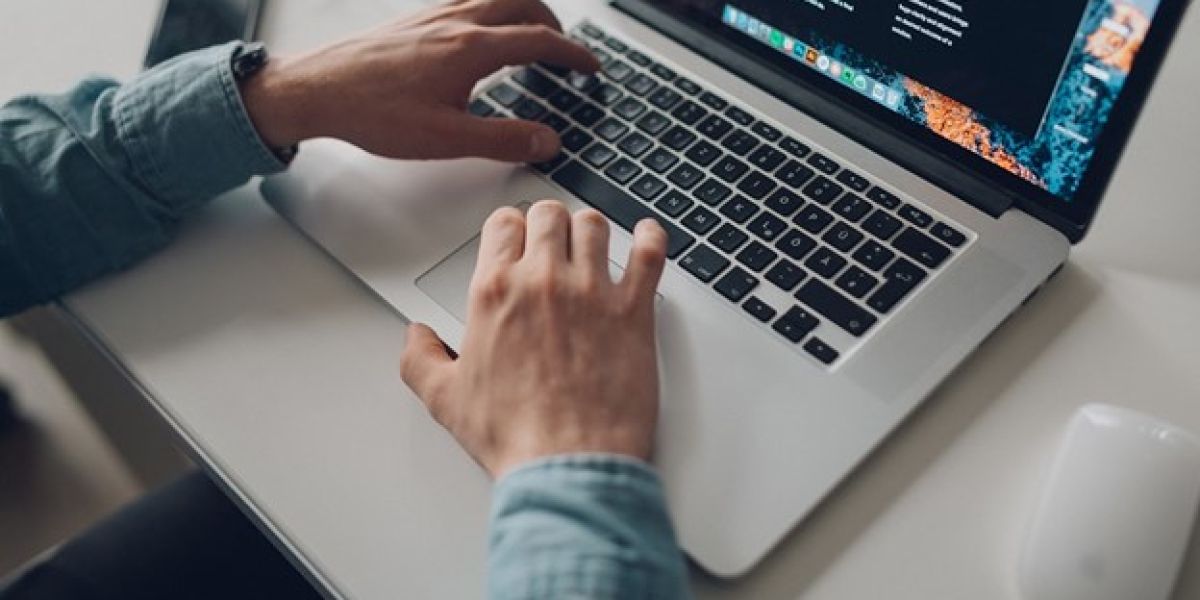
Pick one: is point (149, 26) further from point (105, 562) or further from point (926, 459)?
point (926, 459)

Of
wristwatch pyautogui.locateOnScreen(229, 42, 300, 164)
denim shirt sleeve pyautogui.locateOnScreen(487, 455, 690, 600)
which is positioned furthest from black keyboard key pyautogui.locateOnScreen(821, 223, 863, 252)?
wristwatch pyautogui.locateOnScreen(229, 42, 300, 164)

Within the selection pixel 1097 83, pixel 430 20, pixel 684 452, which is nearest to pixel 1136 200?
pixel 1097 83

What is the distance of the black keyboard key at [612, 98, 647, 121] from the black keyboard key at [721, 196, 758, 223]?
0.10m

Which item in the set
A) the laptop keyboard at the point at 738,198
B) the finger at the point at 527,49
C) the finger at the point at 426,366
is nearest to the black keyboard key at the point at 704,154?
the laptop keyboard at the point at 738,198

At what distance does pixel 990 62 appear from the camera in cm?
61

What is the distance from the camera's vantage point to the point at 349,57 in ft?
2.28

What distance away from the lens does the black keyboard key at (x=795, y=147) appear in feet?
2.22

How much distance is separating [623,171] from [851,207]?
145 mm

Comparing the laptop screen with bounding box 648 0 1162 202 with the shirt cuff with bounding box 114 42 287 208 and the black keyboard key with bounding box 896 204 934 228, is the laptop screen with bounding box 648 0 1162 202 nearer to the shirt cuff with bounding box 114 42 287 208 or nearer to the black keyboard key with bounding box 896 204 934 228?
the black keyboard key with bounding box 896 204 934 228

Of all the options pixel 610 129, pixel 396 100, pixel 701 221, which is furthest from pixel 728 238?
pixel 396 100

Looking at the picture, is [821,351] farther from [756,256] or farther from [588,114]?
[588,114]

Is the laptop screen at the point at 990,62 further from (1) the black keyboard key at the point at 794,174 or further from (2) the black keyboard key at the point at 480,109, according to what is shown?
(2) the black keyboard key at the point at 480,109

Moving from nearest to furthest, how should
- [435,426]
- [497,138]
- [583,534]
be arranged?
[583,534] < [435,426] < [497,138]

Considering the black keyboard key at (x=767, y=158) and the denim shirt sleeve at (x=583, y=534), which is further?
the black keyboard key at (x=767, y=158)
